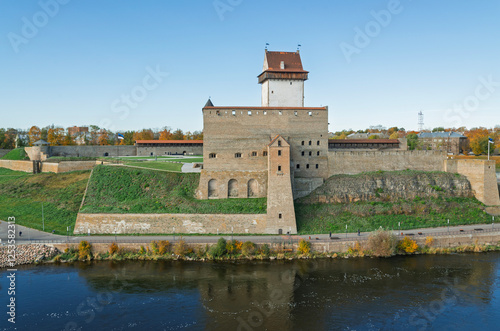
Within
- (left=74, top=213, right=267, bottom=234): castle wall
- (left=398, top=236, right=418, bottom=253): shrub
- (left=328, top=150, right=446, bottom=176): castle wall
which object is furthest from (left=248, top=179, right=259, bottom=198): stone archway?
(left=398, top=236, right=418, bottom=253): shrub

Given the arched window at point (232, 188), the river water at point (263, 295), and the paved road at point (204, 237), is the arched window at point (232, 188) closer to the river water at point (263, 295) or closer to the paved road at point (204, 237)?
the paved road at point (204, 237)

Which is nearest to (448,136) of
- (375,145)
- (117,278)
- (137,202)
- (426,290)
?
(375,145)

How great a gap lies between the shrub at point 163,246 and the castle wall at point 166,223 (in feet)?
7.55

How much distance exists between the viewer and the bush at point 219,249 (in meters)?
23.3

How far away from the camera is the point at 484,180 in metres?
30.5

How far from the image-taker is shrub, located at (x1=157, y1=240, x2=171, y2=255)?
930 inches

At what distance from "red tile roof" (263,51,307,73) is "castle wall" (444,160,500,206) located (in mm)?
15931

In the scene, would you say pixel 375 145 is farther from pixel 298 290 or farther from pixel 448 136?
pixel 448 136

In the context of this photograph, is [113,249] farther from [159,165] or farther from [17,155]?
[17,155]

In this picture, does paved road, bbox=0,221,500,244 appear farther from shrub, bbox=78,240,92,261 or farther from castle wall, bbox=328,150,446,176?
castle wall, bbox=328,150,446,176

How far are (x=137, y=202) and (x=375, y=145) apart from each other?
70.4 feet

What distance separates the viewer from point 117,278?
2084 cm

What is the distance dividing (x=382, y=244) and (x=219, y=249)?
10.1m

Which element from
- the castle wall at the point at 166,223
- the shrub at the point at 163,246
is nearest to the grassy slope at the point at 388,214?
the castle wall at the point at 166,223
